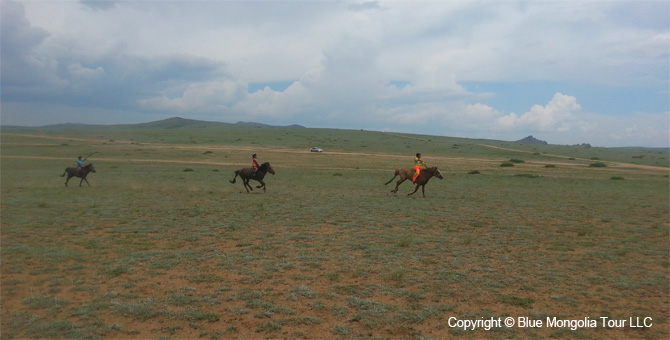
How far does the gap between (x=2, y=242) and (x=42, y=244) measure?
145cm

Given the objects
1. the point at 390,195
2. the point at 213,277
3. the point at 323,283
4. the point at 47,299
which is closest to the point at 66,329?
the point at 47,299

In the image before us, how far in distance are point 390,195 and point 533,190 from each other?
11714mm

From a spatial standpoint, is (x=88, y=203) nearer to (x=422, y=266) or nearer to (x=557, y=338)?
(x=422, y=266)

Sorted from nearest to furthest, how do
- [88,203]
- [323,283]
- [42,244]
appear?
[323,283] → [42,244] → [88,203]

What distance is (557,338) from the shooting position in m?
6.84

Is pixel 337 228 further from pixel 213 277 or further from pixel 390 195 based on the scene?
pixel 390 195

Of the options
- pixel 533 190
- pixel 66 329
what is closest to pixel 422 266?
pixel 66 329

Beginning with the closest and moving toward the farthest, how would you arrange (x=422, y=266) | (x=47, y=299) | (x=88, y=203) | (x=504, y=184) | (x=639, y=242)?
(x=47, y=299), (x=422, y=266), (x=639, y=242), (x=88, y=203), (x=504, y=184)

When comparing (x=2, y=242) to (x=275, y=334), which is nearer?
(x=275, y=334)

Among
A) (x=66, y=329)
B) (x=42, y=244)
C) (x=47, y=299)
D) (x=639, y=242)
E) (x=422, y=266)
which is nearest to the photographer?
(x=66, y=329)

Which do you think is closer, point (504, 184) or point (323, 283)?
point (323, 283)

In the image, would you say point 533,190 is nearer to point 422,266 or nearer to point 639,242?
point 639,242

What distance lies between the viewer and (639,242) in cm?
1346

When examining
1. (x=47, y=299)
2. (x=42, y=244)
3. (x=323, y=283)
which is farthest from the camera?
(x=42, y=244)
